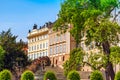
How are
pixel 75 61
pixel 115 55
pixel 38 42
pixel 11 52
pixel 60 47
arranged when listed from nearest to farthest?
pixel 115 55 → pixel 75 61 → pixel 11 52 → pixel 60 47 → pixel 38 42

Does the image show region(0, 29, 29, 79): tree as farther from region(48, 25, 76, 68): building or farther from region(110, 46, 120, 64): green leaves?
region(110, 46, 120, 64): green leaves

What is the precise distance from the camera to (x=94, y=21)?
52625 mm

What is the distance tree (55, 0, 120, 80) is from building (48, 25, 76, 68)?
45194 millimetres

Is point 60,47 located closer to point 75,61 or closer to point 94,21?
point 75,61

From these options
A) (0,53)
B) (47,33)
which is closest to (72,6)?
(0,53)

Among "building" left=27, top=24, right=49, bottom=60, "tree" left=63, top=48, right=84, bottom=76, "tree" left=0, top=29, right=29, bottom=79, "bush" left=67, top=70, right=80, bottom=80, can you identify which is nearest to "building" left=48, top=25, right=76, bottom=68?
"building" left=27, top=24, right=49, bottom=60

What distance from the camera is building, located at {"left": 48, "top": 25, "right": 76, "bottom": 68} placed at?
10200 cm

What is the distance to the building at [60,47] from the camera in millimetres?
102000

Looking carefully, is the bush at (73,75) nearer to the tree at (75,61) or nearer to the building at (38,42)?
the tree at (75,61)

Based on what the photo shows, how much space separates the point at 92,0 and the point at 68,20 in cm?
383

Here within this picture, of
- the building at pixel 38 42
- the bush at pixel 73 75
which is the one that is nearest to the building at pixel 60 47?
the building at pixel 38 42

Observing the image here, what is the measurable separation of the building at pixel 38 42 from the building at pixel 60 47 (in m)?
3.41

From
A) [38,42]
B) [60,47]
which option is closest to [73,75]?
[60,47]

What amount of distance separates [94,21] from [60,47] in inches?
2193
